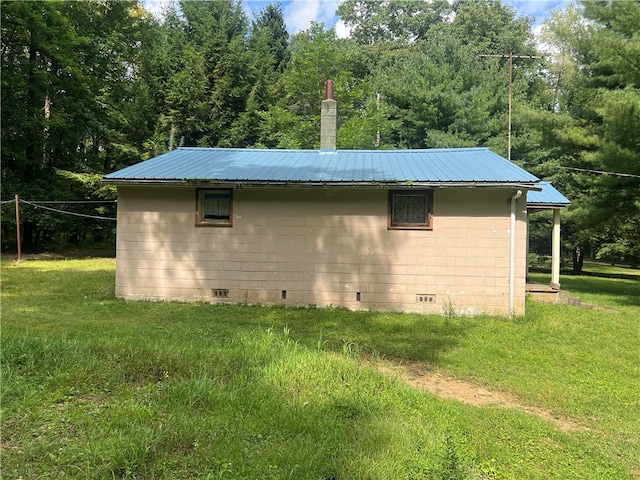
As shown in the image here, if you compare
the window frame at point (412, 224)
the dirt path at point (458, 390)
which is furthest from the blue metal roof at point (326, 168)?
the dirt path at point (458, 390)

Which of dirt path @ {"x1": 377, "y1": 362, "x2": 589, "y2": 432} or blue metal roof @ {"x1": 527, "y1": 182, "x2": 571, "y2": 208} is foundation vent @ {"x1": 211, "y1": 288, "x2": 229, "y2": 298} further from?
blue metal roof @ {"x1": 527, "y1": 182, "x2": 571, "y2": 208}

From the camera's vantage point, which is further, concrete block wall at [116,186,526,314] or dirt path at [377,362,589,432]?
concrete block wall at [116,186,526,314]

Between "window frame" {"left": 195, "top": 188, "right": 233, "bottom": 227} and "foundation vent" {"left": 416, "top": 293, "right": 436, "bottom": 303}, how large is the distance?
14.5 ft

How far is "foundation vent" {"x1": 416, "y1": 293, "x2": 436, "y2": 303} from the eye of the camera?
9227mm

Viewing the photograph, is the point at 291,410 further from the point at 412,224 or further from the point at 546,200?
the point at 546,200

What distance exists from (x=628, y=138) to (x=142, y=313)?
12.8m

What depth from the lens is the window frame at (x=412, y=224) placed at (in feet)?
30.2

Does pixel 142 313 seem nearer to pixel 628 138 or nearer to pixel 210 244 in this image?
pixel 210 244

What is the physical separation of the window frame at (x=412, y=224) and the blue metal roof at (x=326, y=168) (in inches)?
14.7

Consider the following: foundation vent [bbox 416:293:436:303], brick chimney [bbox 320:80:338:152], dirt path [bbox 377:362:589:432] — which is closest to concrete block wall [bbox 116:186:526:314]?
foundation vent [bbox 416:293:436:303]

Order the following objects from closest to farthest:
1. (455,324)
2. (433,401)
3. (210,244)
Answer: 1. (433,401)
2. (455,324)
3. (210,244)

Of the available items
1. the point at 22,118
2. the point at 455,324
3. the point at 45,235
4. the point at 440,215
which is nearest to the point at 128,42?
the point at 22,118

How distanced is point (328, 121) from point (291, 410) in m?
9.56

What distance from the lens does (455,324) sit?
8.22m
